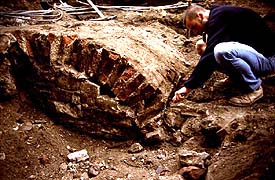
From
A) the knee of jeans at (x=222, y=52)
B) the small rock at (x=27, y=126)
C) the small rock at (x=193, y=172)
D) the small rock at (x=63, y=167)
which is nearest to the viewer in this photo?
the small rock at (x=193, y=172)

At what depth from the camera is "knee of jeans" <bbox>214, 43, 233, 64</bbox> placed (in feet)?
7.20

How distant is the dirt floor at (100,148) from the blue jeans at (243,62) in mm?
210

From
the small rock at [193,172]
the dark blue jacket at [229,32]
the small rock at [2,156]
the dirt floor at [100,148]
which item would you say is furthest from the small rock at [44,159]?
the dark blue jacket at [229,32]

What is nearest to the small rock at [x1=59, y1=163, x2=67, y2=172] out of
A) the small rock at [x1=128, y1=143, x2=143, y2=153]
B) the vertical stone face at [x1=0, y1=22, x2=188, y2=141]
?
the vertical stone face at [x1=0, y1=22, x2=188, y2=141]

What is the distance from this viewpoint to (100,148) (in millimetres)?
2609

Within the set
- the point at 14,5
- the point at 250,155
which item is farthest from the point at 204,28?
the point at 14,5

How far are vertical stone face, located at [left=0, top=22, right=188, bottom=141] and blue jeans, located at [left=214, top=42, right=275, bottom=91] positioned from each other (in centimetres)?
55

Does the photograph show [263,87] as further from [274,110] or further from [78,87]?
[78,87]

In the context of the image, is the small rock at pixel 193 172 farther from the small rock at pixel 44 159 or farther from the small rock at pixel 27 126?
the small rock at pixel 27 126

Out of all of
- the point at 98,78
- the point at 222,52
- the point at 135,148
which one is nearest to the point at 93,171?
the point at 135,148

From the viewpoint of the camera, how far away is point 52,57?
265 centimetres

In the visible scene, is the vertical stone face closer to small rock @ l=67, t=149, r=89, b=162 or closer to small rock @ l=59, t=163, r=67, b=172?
small rock @ l=67, t=149, r=89, b=162

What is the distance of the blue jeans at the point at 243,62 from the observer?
2214 millimetres

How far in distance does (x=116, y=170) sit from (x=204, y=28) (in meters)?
1.29
